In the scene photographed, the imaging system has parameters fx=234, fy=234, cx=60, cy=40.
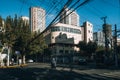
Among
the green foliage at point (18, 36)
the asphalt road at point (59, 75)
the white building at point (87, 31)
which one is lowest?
the asphalt road at point (59, 75)

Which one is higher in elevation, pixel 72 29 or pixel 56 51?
pixel 72 29

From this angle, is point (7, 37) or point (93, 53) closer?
point (7, 37)

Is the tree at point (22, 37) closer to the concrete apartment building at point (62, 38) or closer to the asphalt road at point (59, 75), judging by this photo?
the asphalt road at point (59, 75)

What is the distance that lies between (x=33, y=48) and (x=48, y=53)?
1390 inches

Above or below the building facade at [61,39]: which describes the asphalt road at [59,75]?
below

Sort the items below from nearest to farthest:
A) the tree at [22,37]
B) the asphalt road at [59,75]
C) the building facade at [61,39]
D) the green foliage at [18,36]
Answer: the asphalt road at [59,75] → the green foliage at [18,36] → the tree at [22,37] → the building facade at [61,39]

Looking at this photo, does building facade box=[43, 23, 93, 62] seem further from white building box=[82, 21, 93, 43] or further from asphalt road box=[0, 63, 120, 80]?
asphalt road box=[0, 63, 120, 80]

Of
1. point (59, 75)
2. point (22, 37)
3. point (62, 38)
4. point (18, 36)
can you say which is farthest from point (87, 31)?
point (59, 75)

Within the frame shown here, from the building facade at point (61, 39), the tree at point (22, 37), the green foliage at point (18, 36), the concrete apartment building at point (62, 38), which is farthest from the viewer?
the building facade at point (61, 39)

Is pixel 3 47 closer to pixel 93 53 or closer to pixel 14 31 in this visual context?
pixel 14 31

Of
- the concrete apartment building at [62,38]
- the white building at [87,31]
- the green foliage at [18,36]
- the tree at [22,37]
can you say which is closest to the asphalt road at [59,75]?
the green foliage at [18,36]

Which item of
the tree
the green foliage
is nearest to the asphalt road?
the green foliage

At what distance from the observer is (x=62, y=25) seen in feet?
362

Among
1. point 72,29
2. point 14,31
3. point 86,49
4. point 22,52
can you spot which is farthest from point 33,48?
point 72,29
